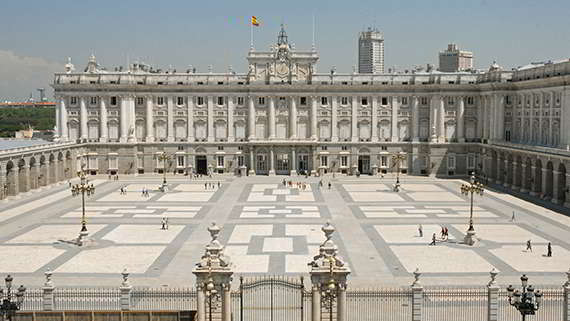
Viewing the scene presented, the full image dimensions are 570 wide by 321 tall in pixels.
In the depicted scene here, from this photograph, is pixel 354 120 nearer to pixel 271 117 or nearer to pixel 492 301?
pixel 271 117

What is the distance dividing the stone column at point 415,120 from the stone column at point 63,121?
51073 millimetres

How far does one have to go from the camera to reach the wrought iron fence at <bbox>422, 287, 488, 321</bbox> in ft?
101

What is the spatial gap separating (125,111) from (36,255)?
54.9m

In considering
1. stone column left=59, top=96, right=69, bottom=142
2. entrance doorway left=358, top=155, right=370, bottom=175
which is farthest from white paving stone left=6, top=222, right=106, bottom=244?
entrance doorway left=358, top=155, right=370, bottom=175

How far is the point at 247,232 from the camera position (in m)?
53.8

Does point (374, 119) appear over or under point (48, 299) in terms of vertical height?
over

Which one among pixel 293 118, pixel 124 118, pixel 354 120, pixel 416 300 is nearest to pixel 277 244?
pixel 416 300

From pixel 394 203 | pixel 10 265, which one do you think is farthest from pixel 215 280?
pixel 394 203

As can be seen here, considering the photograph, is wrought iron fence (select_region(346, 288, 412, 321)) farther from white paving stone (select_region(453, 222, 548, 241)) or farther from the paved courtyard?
white paving stone (select_region(453, 222, 548, 241))

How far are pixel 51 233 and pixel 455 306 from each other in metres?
33.9

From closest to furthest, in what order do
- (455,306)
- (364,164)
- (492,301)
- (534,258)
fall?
(492,301)
(455,306)
(534,258)
(364,164)

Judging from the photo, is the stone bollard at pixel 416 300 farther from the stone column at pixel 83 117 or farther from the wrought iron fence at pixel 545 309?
the stone column at pixel 83 117

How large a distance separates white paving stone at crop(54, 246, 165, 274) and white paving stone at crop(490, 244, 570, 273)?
76.7 ft

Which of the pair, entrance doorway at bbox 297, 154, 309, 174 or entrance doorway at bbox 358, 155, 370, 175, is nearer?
entrance doorway at bbox 297, 154, 309, 174
